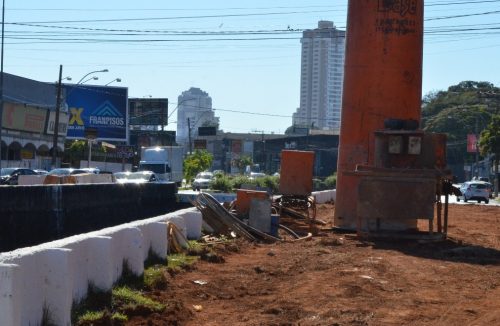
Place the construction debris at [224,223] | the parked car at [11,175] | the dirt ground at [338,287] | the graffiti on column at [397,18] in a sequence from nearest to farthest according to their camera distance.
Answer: the dirt ground at [338,287] < the construction debris at [224,223] < the graffiti on column at [397,18] < the parked car at [11,175]

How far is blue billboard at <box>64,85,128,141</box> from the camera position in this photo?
79438 millimetres

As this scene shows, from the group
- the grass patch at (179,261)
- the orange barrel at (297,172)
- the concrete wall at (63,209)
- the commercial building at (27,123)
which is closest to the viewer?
the grass patch at (179,261)

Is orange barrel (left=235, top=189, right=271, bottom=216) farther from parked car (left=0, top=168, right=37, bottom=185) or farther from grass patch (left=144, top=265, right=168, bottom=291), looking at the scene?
parked car (left=0, top=168, right=37, bottom=185)

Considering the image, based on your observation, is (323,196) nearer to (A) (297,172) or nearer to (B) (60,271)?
(A) (297,172)

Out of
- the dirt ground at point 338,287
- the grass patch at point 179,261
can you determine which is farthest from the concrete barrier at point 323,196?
the grass patch at point 179,261

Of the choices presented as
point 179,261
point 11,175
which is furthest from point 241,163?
point 179,261

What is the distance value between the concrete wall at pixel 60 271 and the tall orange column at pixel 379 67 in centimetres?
1117

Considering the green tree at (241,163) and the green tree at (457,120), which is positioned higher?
the green tree at (457,120)

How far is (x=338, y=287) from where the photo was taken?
37.7 feet

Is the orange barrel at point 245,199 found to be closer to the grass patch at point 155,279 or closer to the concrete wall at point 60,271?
the grass patch at point 155,279

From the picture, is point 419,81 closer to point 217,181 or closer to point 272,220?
point 272,220

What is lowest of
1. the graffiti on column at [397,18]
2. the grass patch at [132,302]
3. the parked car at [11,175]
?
the grass patch at [132,302]

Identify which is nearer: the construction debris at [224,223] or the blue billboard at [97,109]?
the construction debris at [224,223]

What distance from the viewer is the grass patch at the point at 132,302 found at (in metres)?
9.56
